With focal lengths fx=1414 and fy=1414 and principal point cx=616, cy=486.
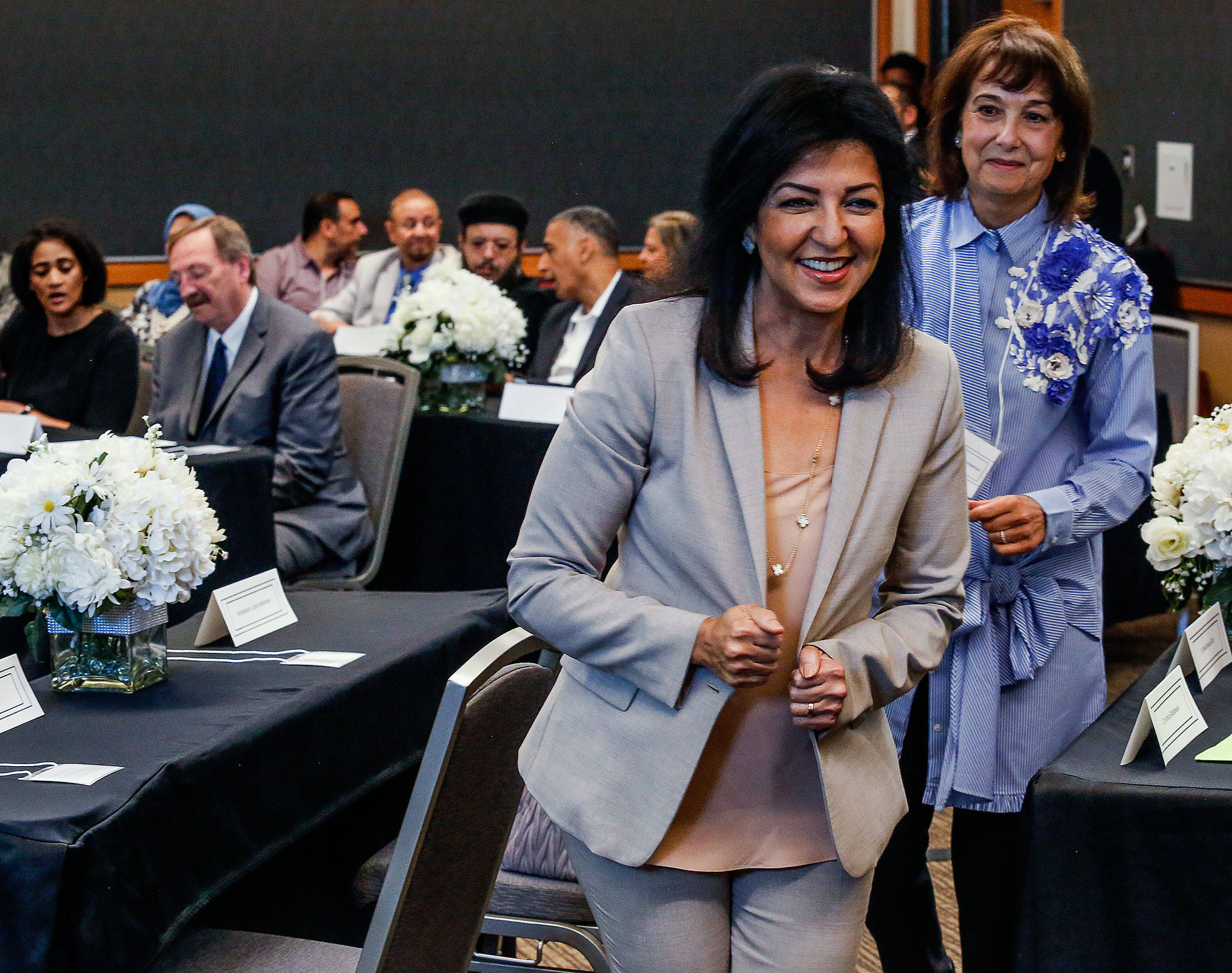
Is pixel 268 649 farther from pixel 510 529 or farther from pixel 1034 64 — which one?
pixel 510 529

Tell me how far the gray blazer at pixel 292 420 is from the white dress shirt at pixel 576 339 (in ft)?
5.58

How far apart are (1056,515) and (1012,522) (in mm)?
79

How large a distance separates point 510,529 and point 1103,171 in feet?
8.00

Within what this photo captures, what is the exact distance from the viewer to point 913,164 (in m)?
1.49

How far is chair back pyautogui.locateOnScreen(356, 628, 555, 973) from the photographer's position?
149 centimetres

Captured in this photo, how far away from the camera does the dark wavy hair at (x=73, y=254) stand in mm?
4848

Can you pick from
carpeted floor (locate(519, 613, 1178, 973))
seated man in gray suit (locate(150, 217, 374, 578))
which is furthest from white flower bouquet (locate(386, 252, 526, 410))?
carpeted floor (locate(519, 613, 1178, 973))

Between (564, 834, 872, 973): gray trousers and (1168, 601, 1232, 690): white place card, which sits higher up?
(1168, 601, 1232, 690): white place card

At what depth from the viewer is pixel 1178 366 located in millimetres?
5199

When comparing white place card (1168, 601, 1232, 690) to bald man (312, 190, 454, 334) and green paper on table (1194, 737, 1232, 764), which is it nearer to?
green paper on table (1194, 737, 1232, 764)

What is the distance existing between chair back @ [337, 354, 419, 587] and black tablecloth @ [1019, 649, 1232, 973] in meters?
2.79

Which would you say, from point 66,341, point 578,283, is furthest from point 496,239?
point 66,341

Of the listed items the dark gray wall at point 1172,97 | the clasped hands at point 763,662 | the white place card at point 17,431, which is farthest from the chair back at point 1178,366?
the clasped hands at point 763,662

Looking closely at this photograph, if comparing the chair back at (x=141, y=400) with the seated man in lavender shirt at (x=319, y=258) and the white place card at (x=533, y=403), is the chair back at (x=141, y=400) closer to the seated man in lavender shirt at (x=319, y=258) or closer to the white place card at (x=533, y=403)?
the white place card at (x=533, y=403)
